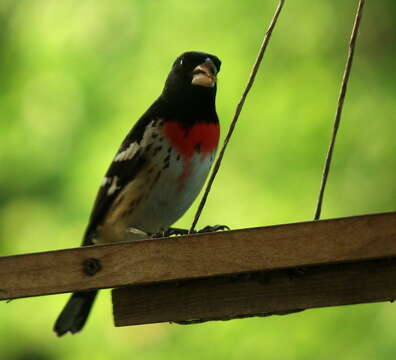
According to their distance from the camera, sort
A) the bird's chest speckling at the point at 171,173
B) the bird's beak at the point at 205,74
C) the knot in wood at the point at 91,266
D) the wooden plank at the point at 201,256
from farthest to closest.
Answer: the bird's chest speckling at the point at 171,173 → the bird's beak at the point at 205,74 → the knot in wood at the point at 91,266 → the wooden plank at the point at 201,256

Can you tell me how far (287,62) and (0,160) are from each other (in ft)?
6.93

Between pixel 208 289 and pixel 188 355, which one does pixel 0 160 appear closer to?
pixel 188 355

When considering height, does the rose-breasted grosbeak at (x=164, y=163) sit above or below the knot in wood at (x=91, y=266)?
above

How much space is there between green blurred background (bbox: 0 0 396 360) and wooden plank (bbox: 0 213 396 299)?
109 inches

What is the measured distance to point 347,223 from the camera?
200cm

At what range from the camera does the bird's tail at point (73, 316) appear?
3.59 meters

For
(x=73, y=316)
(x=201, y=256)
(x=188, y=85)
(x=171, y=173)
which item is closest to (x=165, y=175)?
(x=171, y=173)

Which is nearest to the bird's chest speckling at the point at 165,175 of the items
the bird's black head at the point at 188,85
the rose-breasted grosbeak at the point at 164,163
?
the rose-breasted grosbeak at the point at 164,163

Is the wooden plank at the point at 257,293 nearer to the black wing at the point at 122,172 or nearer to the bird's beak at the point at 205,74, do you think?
the bird's beak at the point at 205,74

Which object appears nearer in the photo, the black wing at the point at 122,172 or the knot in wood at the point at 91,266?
the knot in wood at the point at 91,266

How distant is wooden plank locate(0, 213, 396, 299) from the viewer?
78.4 inches

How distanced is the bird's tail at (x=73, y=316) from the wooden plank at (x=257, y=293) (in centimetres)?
128

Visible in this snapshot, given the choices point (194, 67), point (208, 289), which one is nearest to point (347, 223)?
point (208, 289)

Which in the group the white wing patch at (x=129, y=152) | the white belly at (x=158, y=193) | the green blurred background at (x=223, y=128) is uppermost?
the green blurred background at (x=223, y=128)
